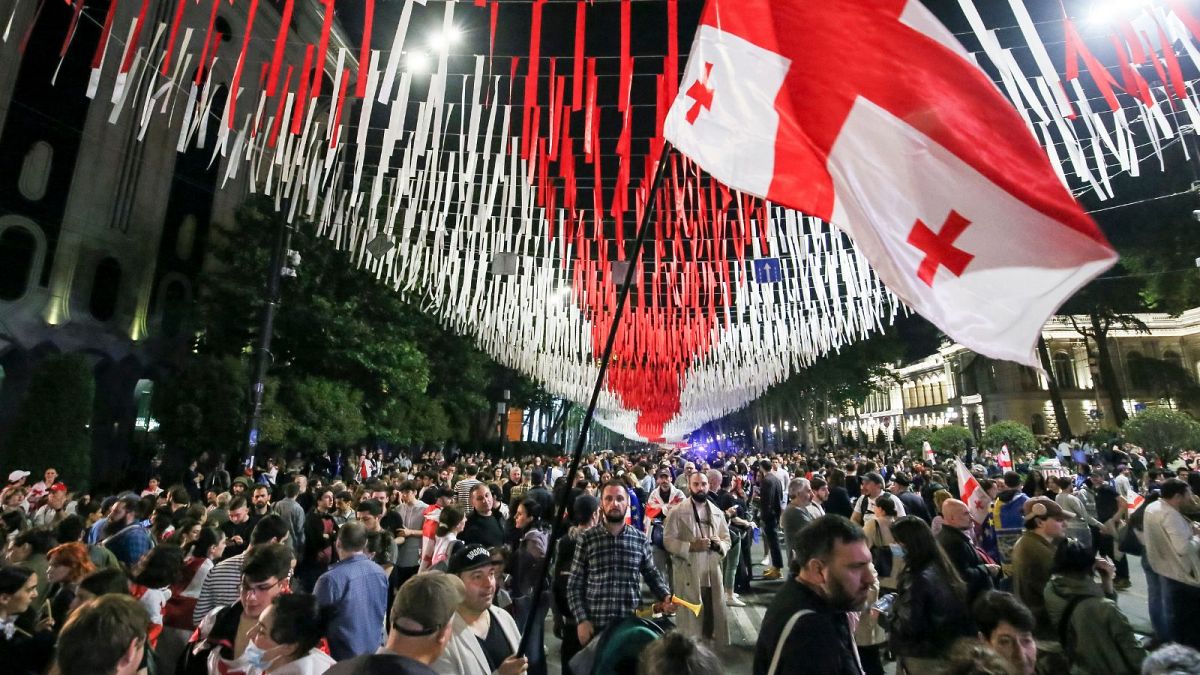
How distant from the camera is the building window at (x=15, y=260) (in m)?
17.3

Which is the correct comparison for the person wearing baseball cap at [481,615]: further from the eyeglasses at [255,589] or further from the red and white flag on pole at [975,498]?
the red and white flag on pole at [975,498]

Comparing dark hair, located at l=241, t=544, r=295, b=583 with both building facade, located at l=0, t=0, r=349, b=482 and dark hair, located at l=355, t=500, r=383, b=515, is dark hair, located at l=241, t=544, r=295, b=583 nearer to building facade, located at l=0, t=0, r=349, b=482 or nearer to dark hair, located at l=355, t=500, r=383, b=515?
dark hair, located at l=355, t=500, r=383, b=515

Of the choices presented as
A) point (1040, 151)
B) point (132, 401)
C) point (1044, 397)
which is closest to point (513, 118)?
point (132, 401)

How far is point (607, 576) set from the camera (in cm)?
491

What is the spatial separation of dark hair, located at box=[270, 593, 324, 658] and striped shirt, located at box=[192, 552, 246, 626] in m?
1.70

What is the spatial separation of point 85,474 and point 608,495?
18059 millimetres

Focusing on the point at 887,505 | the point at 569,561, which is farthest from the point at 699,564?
the point at 887,505

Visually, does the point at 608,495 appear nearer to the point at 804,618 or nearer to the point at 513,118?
the point at 804,618

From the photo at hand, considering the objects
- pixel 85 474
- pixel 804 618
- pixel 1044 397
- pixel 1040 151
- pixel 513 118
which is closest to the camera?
pixel 804 618

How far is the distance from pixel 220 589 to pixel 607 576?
9.26 ft

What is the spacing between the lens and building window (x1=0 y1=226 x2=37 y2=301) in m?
17.3

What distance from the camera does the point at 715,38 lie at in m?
3.69

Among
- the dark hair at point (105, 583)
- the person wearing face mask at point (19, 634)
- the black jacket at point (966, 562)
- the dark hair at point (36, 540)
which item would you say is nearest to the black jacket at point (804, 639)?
the black jacket at point (966, 562)

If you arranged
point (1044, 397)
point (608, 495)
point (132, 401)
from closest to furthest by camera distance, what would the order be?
1. point (608, 495)
2. point (132, 401)
3. point (1044, 397)
